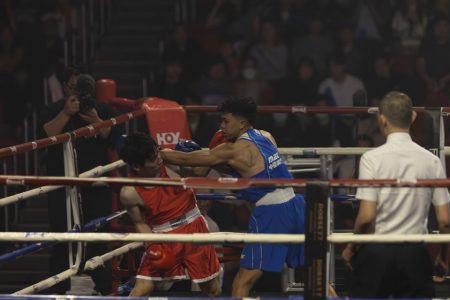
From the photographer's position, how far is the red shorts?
5.71m

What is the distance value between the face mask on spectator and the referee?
19.3 ft

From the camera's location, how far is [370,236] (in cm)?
445

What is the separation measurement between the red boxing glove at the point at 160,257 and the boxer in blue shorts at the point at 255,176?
343 mm

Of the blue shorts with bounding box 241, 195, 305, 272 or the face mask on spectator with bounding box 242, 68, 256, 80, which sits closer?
the blue shorts with bounding box 241, 195, 305, 272

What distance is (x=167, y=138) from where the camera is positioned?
7.27 metres

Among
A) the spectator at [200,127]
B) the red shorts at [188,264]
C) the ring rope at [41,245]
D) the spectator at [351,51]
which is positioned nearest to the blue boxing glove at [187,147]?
the red shorts at [188,264]

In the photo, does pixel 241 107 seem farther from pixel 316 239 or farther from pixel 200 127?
pixel 200 127

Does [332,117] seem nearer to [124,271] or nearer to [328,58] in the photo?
[328,58]

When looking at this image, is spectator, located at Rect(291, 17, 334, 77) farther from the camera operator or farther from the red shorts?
the red shorts

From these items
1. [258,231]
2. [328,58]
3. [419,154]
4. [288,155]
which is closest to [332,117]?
[328,58]

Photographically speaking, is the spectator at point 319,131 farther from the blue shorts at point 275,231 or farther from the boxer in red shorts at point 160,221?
the boxer in red shorts at point 160,221

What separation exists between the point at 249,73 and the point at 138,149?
17.0 feet

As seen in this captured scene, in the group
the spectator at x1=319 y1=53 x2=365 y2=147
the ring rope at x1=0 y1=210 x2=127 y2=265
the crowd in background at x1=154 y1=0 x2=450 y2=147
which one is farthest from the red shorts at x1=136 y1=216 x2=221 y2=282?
the spectator at x1=319 y1=53 x2=365 y2=147

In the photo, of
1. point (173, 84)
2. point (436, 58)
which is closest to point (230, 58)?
point (173, 84)
